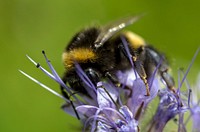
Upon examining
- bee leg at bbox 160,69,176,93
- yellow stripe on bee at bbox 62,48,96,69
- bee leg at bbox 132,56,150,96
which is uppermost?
yellow stripe on bee at bbox 62,48,96,69

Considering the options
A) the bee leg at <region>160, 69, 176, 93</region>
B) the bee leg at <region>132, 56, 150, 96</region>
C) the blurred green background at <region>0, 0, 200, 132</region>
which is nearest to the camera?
the bee leg at <region>132, 56, 150, 96</region>

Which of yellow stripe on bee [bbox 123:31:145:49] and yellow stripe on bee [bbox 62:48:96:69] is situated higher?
yellow stripe on bee [bbox 62:48:96:69]

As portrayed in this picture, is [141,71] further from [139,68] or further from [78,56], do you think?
[78,56]

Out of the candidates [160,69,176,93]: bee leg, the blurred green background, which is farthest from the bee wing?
the blurred green background

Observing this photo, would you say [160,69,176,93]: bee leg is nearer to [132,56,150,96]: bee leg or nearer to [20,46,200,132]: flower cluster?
[20,46,200,132]: flower cluster

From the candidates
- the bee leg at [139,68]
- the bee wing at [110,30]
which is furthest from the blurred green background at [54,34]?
the bee leg at [139,68]

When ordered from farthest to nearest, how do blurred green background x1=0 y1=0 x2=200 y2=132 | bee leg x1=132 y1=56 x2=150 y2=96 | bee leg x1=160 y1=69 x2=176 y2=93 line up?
blurred green background x1=0 y1=0 x2=200 y2=132 → bee leg x1=160 y1=69 x2=176 y2=93 → bee leg x1=132 y1=56 x2=150 y2=96

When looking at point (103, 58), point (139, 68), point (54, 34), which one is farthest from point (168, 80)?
point (54, 34)

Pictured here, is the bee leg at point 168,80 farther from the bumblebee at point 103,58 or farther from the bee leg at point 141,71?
the bee leg at point 141,71

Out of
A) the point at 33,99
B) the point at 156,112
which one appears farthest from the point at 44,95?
the point at 156,112
